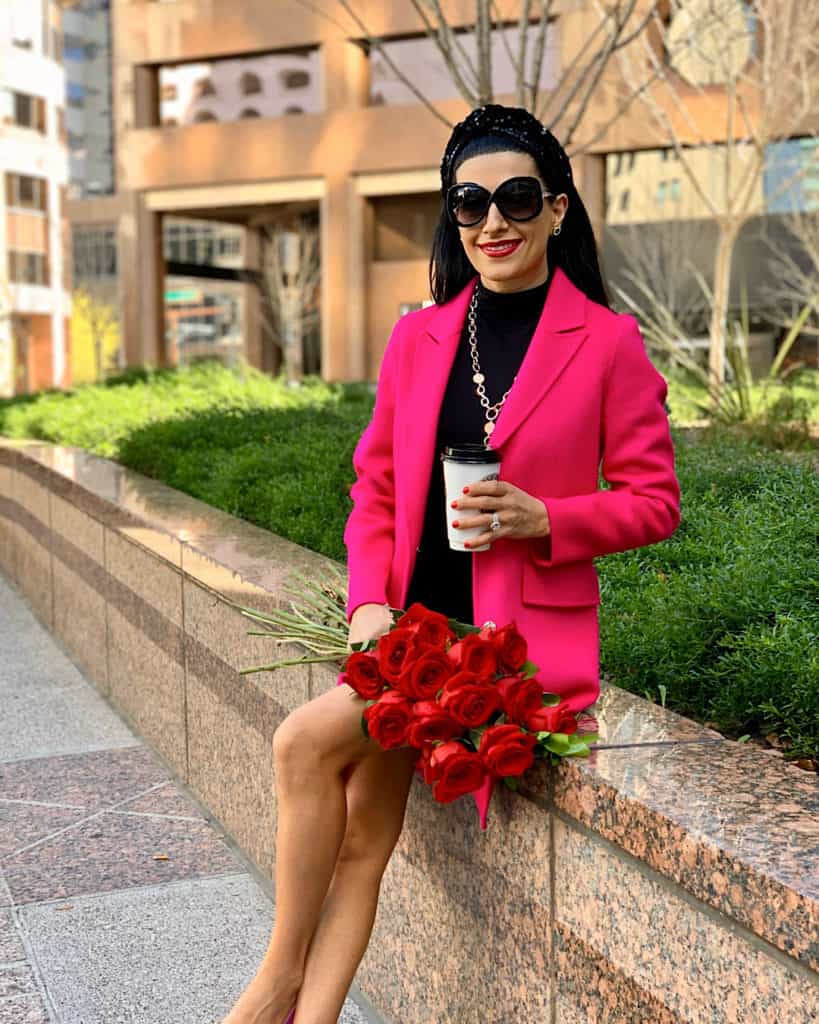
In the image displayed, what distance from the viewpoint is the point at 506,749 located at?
2.78m

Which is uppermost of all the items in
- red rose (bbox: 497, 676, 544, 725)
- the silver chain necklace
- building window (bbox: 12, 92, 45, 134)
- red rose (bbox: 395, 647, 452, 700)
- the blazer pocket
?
building window (bbox: 12, 92, 45, 134)

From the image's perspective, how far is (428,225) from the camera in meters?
38.8

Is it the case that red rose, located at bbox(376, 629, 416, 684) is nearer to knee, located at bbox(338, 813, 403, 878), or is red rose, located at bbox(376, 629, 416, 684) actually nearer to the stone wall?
the stone wall

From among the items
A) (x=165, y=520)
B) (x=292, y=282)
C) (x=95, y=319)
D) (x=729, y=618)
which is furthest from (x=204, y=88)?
(x=729, y=618)

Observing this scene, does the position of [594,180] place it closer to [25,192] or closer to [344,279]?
[344,279]


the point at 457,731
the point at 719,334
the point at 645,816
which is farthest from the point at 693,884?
the point at 719,334

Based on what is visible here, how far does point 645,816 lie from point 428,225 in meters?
37.1

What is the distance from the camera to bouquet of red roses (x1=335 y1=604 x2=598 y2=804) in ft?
9.20

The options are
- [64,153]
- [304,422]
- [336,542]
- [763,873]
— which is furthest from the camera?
[64,153]

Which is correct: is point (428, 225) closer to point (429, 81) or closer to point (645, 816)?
point (429, 81)

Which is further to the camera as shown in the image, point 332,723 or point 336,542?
point 336,542

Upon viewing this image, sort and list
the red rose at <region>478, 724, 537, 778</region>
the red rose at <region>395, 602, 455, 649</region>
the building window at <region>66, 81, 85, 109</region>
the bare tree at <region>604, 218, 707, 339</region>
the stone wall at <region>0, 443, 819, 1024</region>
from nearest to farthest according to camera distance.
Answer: the stone wall at <region>0, 443, 819, 1024</region> < the red rose at <region>478, 724, 537, 778</region> < the red rose at <region>395, 602, 455, 649</region> < the bare tree at <region>604, 218, 707, 339</region> < the building window at <region>66, 81, 85, 109</region>

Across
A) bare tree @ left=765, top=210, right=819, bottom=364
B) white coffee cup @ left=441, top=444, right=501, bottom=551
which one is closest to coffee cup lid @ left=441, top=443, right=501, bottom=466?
white coffee cup @ left=441, top=444, right=501, bottom=551

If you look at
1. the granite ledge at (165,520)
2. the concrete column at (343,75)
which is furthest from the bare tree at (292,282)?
the granite ledge at (165,520)
